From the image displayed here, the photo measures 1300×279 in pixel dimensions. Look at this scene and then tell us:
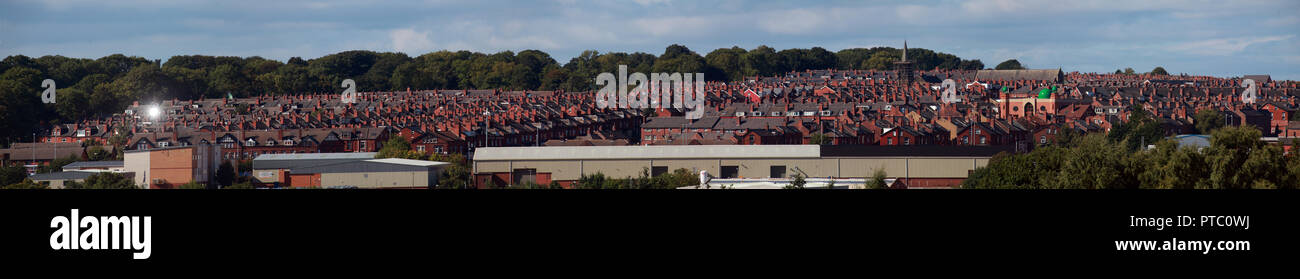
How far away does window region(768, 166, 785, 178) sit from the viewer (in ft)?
131

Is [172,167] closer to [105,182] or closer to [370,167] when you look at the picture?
[105,182]

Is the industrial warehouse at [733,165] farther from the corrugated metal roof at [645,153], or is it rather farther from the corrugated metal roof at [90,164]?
the corrugated metal roof at [90,164]

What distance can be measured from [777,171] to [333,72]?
8037cm

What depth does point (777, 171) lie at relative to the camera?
40094 mm

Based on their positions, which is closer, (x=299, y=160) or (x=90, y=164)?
(x=299, y=160)

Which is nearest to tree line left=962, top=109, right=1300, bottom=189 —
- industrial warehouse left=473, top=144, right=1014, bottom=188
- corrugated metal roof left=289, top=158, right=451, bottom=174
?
Result: industrial warehouse left=473, top=144, right=1014, bottom=188

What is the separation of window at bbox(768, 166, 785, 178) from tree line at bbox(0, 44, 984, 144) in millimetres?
41240

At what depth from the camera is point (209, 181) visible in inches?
1651

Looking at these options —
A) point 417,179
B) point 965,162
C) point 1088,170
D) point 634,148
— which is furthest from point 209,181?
point 1088,170

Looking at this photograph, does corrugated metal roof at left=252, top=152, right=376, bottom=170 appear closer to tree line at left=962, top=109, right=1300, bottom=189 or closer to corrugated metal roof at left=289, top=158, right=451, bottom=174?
corrugated metal roof at left=289, top=158, right=451, bottom=174

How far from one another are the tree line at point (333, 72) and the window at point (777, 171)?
41240 mm

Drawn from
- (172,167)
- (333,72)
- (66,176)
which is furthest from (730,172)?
(333,72)

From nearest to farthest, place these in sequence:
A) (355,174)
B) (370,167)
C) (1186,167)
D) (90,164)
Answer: (1186,167) → (355,174) → (370,167) → (90,164)
